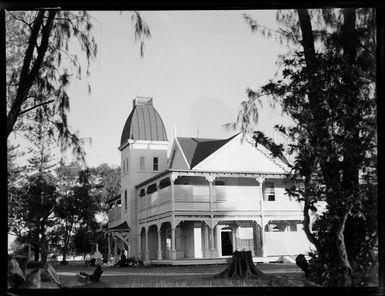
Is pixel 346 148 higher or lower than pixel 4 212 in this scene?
higher

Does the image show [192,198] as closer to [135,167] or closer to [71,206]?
[135,167]

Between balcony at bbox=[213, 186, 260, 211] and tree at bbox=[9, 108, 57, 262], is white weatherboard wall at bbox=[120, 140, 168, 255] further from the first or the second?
tree at bbox=[9, 108, 57, 262]

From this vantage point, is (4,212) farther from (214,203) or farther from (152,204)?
(152,204)

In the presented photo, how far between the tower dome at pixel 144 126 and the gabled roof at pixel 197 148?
32.7 inches

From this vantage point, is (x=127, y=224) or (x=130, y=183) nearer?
(x=127, y=224)

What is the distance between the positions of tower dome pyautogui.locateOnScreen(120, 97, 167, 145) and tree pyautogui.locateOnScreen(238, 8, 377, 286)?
6.05 meters

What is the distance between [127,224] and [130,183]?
1886 mm

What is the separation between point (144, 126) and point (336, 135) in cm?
984

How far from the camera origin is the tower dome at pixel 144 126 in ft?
46.4

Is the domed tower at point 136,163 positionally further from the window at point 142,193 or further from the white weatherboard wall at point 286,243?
the white weatherboard wall at point 286,243

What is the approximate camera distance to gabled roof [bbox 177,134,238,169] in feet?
52.0
